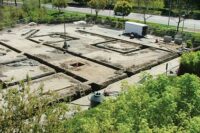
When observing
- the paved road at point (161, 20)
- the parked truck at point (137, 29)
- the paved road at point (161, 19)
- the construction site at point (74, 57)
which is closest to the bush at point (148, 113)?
the construction site at point (74, 57)

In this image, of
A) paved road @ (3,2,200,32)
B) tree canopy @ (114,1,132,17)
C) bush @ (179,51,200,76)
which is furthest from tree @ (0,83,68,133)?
tree canopy @ (114,1,132,17)

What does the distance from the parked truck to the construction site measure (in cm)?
146

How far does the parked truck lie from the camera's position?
2177 inches

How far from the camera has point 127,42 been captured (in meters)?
52.4

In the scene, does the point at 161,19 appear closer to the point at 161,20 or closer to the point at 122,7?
the point at 161,20

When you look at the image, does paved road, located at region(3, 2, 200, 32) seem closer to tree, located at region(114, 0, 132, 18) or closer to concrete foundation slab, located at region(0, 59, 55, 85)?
tree, located at region(114, 0, 132, 18)

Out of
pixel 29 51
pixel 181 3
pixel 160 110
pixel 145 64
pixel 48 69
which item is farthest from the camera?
pixel 181 3

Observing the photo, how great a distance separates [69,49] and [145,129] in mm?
31675

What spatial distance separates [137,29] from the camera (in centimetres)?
5588

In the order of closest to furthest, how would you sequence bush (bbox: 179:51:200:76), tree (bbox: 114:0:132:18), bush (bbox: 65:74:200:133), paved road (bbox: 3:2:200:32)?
bush (bbox: 65:74:200:133)
bush (bbox: 179:51:200:76)
paved road (bbox: 3:2:200:32)
tree (bbox: 114:0:132:18)

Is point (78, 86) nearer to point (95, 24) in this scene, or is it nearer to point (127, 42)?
point (127, 42)

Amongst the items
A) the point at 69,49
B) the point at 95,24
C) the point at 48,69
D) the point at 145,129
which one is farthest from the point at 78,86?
the point at 95,24

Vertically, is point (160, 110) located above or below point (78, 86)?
above

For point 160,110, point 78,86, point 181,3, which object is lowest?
point 78,86
